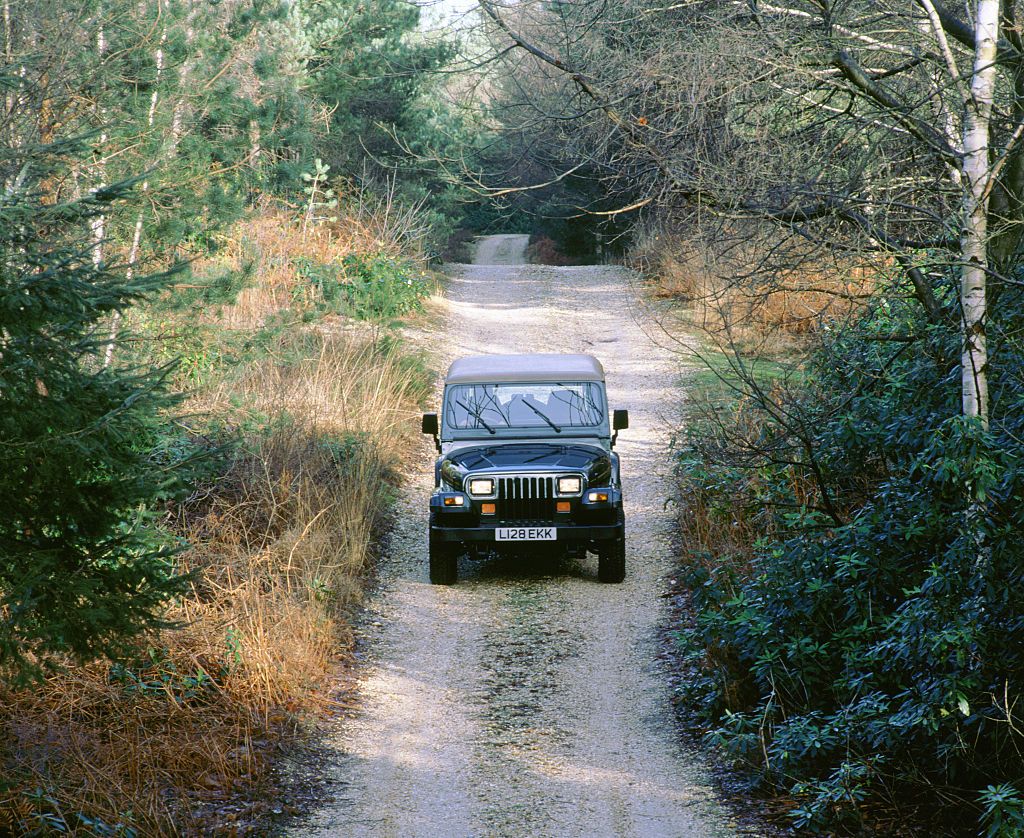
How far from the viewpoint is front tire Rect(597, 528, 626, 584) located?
29.8 ft

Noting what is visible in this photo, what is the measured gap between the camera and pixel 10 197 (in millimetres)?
4336

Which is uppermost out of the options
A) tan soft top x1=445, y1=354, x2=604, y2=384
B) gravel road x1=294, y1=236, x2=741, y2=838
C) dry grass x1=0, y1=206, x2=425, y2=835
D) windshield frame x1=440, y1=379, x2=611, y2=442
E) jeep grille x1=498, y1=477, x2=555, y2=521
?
tan soft top x1=445, y1=354, x2=604, y2=384

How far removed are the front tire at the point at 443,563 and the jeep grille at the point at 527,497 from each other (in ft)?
2.13

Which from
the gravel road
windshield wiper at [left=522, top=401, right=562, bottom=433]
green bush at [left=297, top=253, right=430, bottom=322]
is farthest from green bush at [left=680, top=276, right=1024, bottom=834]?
green bush at [left=297, top=253, right=430, bottom=322]

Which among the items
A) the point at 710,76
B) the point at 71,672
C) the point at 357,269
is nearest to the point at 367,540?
the point at 71,672

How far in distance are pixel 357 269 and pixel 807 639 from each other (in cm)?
1737

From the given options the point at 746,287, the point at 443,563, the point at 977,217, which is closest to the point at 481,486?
the point at 443,563

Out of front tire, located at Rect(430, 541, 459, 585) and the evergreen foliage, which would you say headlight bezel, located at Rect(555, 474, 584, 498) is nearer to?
front tire, located at Rect(430, 541, 459, 585)

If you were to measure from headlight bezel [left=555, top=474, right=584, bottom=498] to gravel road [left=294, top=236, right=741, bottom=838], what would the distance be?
93 cm

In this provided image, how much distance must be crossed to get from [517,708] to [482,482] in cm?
226

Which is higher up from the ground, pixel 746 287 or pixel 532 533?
pixel 746 287

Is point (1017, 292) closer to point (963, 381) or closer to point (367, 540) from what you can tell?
point (963, 381)

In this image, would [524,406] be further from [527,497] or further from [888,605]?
[888,605]

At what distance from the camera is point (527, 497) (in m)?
8.73
